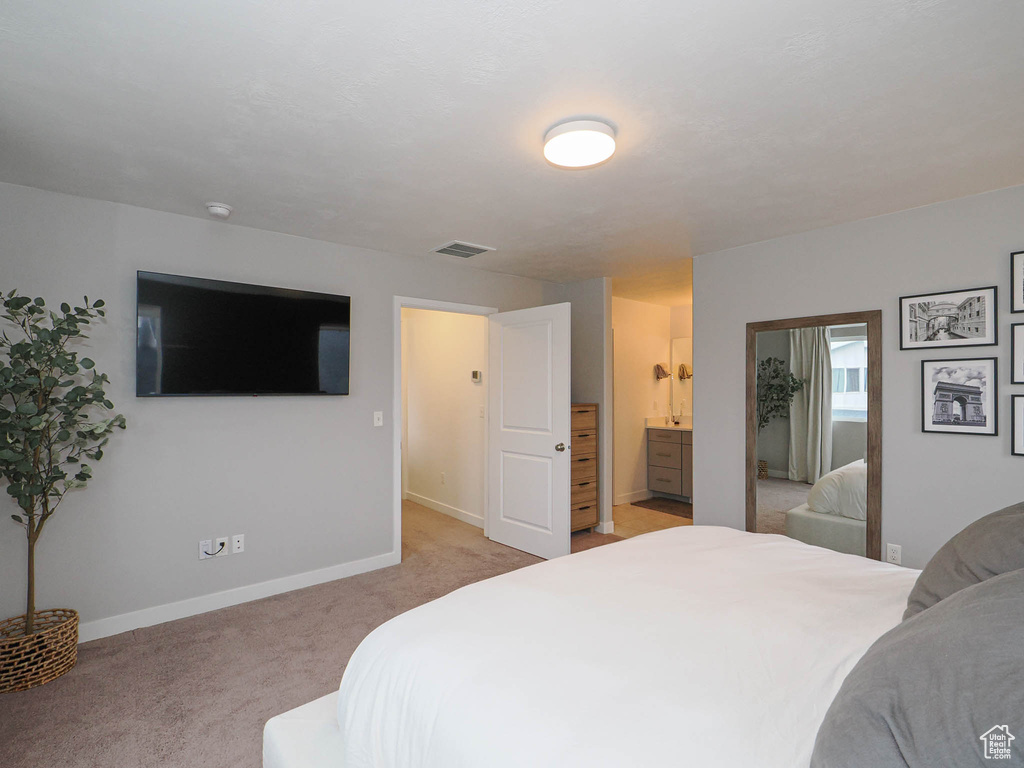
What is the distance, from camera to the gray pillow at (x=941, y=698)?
0.67m

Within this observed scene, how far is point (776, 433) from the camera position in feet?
11.7

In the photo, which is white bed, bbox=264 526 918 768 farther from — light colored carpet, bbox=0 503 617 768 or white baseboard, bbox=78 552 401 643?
white baseboard, bbox=78 552 401 643

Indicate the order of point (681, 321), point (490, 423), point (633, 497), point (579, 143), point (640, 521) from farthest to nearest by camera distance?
point (681, 321) → point (633, 497) → point (640, 521) → point (490, 423) → point (579, 143)

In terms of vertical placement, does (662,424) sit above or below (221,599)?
above

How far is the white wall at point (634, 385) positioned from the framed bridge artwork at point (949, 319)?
3.18 m

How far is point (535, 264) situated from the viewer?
436cm

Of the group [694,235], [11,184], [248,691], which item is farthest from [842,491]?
[11,184]

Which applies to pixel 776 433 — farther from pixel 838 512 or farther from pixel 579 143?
pixel 579 143

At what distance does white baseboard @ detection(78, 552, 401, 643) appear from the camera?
2857 mm

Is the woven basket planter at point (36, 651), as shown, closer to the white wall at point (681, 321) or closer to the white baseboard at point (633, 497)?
the white baseboard at point (633, 497)

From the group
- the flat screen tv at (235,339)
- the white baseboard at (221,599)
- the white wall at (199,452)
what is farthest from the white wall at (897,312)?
the flat screen tv at (235,339)

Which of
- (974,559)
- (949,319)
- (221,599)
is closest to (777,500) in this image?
(949,319)

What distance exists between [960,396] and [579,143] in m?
2.59

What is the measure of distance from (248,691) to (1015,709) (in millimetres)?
2687
